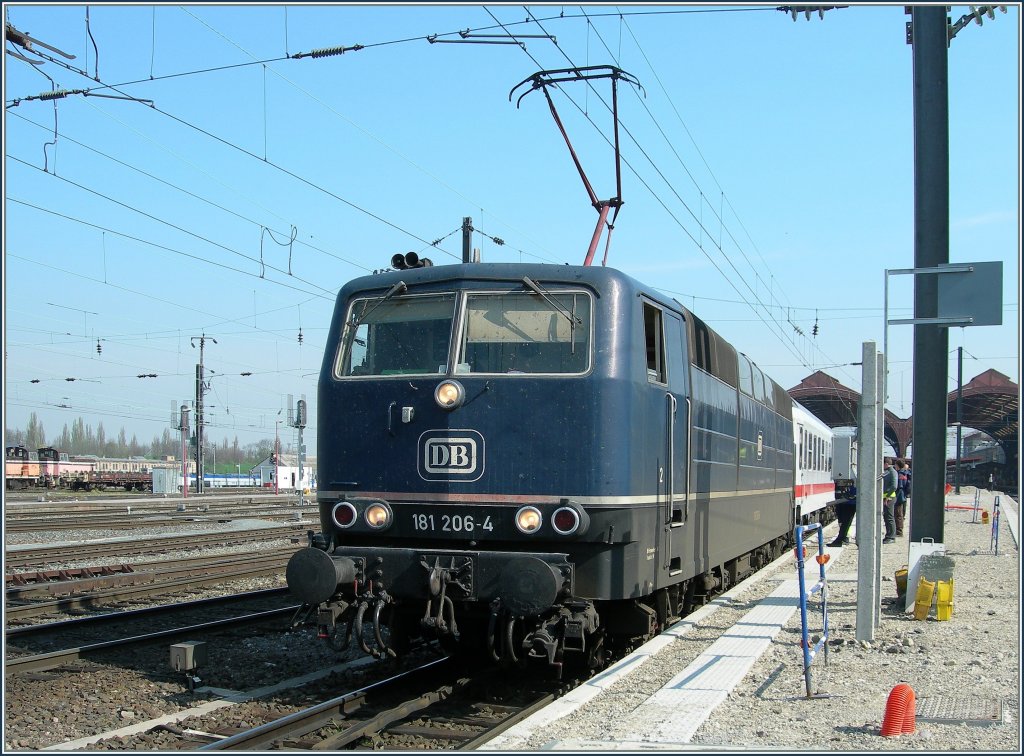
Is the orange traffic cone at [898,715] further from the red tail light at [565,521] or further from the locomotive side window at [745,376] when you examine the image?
the locomotive side window at [745,376]

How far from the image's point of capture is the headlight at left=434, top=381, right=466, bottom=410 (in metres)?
7.55

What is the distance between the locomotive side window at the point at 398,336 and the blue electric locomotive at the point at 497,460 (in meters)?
0.01

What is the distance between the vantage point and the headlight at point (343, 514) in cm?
780

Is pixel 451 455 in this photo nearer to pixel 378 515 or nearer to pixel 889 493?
pixel 378 515

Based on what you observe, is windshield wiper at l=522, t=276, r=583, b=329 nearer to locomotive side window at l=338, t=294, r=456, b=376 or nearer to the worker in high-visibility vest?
locomotive side window at l=338, t=294, r=456, b=376

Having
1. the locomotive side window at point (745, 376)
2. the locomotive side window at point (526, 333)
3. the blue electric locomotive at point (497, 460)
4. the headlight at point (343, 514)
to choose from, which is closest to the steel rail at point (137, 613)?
the blue electric locomotive at point (497, 460)

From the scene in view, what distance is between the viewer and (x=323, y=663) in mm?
9461

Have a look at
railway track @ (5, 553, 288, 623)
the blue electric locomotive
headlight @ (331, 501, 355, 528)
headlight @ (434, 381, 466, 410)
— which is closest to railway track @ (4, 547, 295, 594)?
railway track @ (5, 553, 288, 623)

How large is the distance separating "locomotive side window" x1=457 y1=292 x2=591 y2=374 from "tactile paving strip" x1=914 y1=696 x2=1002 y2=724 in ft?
11.3

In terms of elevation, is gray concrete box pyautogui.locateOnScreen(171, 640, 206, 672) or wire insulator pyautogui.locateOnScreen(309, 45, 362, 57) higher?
wire insulator pyautogui.locateOnScreen(309, 45, 362, 57)

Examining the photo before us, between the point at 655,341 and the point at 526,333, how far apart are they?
1.30m

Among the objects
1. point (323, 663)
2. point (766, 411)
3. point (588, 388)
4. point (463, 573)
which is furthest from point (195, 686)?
point (766, 411)

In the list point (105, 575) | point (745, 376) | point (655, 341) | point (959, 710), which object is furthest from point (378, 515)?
point (105, 575)

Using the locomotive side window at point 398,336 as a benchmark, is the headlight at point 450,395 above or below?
below
